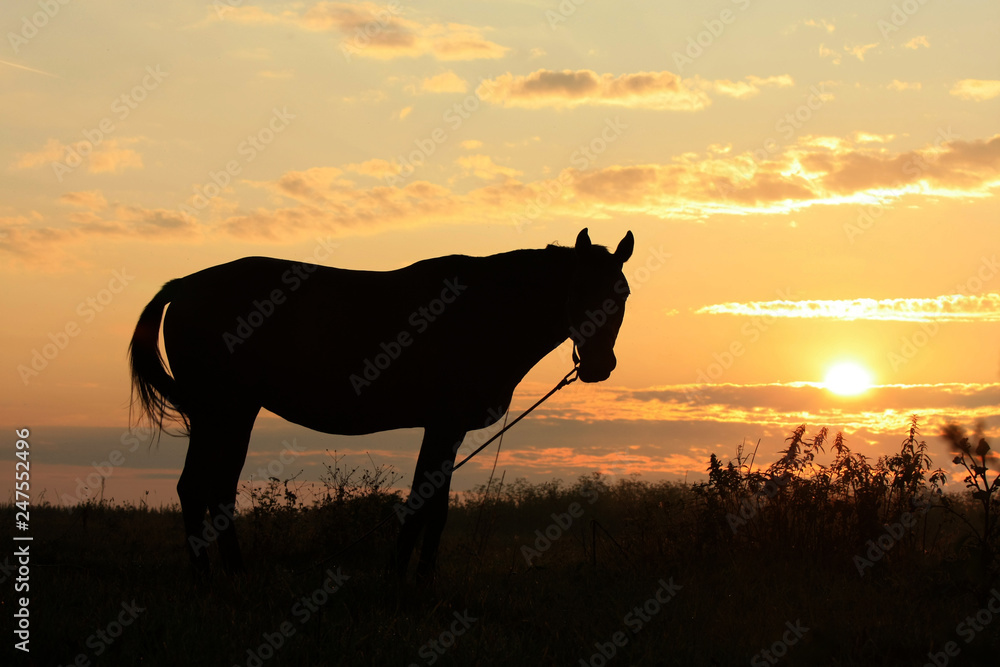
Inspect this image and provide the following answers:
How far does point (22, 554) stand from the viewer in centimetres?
728

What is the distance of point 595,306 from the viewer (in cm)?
685

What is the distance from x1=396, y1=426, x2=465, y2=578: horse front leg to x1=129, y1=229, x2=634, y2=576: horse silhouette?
0.05 meters

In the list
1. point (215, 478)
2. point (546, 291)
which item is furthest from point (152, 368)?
point (546, 291)

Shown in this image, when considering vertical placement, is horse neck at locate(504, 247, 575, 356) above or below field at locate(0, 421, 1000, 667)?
above

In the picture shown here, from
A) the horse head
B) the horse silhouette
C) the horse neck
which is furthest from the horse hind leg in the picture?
the horse head

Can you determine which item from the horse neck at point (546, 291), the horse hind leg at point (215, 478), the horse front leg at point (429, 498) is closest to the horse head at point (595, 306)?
the horse neck at point (546, 291)

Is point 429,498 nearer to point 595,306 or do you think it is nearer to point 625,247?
point 595,306

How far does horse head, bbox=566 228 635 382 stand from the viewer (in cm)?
684

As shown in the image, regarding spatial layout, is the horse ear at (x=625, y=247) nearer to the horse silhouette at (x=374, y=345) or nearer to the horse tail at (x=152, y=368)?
the horse silhouette at (x=374, y=345)

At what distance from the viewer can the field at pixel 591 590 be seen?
4.71 m

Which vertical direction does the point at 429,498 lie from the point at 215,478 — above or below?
above

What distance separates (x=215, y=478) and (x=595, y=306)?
371cm

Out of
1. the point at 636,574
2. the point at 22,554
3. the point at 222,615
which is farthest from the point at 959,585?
the point at 22,554

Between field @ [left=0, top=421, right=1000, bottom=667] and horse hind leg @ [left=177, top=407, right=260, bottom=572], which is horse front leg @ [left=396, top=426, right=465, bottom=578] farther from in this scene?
horse hind leg @ [left=177, top=407, right=260, bottom=572]
